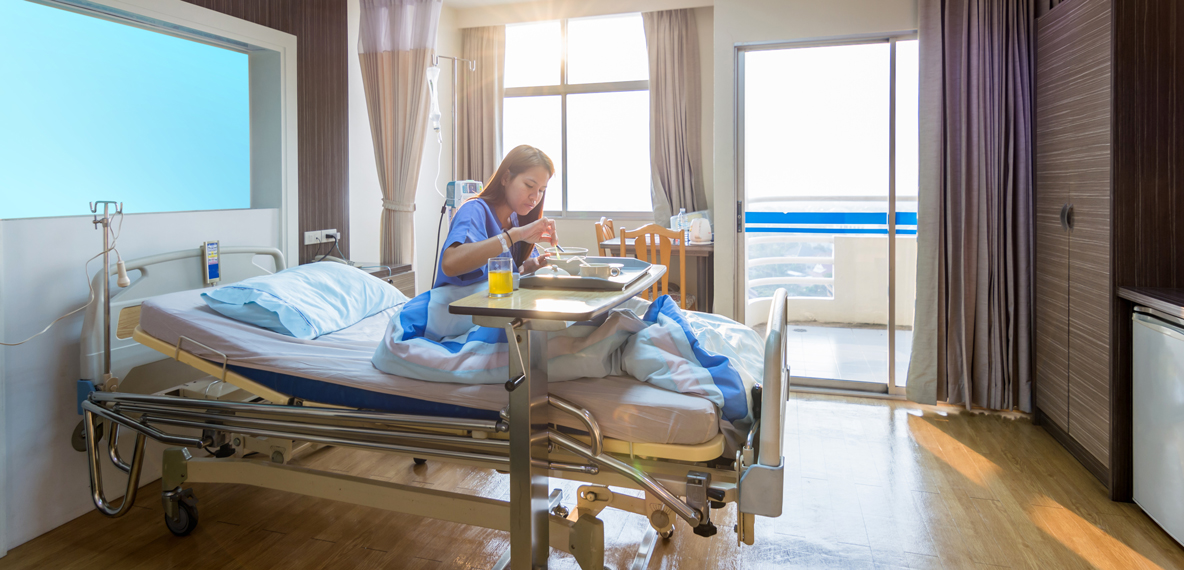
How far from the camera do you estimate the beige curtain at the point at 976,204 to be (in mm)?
3113

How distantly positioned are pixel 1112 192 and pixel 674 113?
2.97m

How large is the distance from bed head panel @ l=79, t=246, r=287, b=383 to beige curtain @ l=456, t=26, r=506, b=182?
2.79 meters

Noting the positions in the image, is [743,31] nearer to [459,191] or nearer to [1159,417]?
[459,191]

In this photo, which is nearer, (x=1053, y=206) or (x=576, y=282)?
(x=576, y=282)

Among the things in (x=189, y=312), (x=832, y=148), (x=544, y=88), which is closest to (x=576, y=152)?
(x=544, y=88)

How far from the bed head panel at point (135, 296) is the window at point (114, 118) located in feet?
0.84

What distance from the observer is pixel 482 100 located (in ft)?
17.5

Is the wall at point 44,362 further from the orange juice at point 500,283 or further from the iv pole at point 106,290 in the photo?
the orange juice at point 500,283

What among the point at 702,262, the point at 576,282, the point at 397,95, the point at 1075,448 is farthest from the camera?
the point at 702,262

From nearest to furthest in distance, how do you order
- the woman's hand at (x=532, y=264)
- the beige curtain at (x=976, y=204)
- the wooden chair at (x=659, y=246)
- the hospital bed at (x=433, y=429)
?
the hospital bed at (x=433, y=429), the woman's hand at (x=532, y=264), the beige curtain at (x=976, y=204), the wooden chair at (x=659, y=246)

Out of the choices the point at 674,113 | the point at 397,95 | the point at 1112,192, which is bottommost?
the point at 1112,192

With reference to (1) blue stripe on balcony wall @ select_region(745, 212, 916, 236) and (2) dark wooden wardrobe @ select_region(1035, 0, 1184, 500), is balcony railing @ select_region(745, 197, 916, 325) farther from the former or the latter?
(2) dark wooden wardrobe @ select_region(1035, 0, 1184, 500)

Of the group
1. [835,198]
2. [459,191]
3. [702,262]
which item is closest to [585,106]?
[702,262]

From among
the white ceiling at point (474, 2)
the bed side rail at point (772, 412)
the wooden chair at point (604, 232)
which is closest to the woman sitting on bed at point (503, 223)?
the bed side rail at point (772, 412)
